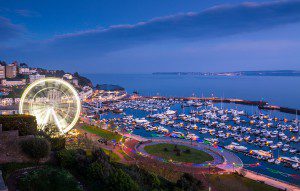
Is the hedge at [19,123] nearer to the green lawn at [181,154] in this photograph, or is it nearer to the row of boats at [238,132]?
the green lawn at [181,154]

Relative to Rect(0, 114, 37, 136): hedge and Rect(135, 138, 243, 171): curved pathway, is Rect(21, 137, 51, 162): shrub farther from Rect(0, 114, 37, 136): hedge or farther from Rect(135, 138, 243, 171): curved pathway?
Rect(135, 138, 243, 171): curved pathway

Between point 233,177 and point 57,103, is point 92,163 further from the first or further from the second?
point 233,177

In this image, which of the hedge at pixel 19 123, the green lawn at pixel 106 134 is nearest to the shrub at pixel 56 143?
the hedge at pixel 19 123

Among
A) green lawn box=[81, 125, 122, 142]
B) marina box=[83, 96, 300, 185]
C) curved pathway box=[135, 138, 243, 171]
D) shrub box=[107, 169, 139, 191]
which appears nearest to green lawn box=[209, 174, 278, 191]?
curved pathway box=[135, 138, 243, 171]

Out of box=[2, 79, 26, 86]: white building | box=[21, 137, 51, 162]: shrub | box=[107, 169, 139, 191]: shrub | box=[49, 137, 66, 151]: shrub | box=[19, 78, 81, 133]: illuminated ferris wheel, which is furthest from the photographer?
box=[2, 79, 26, 86]: white building

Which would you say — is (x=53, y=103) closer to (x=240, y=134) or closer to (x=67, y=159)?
(x=67, y=159)

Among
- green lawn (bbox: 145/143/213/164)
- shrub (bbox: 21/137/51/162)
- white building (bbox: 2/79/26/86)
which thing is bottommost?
green lawn (bbox: 145/143/213/164)

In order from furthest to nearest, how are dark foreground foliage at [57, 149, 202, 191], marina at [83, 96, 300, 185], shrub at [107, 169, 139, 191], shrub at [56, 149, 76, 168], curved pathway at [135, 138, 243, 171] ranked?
marina at [83, 96, 300, 185] → curved pathway at [135, 138, 243, 171] → shrub at [56, 149, 76, 168] → dark foreground foliage at [57, 149, 202, 191] → shrub at [107, 169, 139, 191]

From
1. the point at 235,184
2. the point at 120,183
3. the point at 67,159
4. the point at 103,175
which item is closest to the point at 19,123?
the point at 67,159
